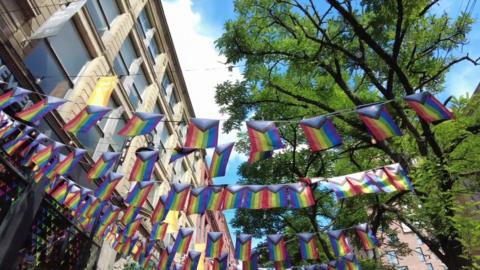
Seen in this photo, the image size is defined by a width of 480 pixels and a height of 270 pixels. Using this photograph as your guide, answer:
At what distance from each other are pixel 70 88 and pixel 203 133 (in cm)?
627

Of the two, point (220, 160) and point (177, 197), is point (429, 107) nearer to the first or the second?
point (220, 160)

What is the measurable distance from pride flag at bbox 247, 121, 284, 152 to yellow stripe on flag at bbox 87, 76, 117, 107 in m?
4.02

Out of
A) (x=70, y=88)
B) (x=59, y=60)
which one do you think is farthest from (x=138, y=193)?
(x=59, y=60)

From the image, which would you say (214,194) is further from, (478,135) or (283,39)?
(478,135)

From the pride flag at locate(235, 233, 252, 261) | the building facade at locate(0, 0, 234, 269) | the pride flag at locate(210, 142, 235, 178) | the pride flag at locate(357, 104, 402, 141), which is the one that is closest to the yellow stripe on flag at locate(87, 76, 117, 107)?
the building facade at locate(0, 0, 234, 269)

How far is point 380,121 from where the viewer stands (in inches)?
217

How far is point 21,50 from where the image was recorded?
7.64m

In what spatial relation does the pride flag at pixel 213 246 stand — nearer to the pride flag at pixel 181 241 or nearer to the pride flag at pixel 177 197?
the pride flag at pixel 181 241

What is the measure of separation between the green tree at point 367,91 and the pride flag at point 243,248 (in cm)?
438

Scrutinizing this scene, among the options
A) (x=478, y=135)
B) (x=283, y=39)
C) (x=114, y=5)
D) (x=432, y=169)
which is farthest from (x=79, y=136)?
(x=478, y=135)

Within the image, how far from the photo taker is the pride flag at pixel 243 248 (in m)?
9.52

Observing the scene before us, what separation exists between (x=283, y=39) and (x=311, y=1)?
182cm

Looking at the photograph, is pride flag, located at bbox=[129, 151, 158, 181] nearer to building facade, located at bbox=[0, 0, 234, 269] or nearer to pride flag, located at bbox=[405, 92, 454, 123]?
building facade, located at bbox=[0, 0, 234, 269]

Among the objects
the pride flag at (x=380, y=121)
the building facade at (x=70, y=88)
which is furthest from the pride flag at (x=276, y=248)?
the pride flag at (x=380, y=121)
